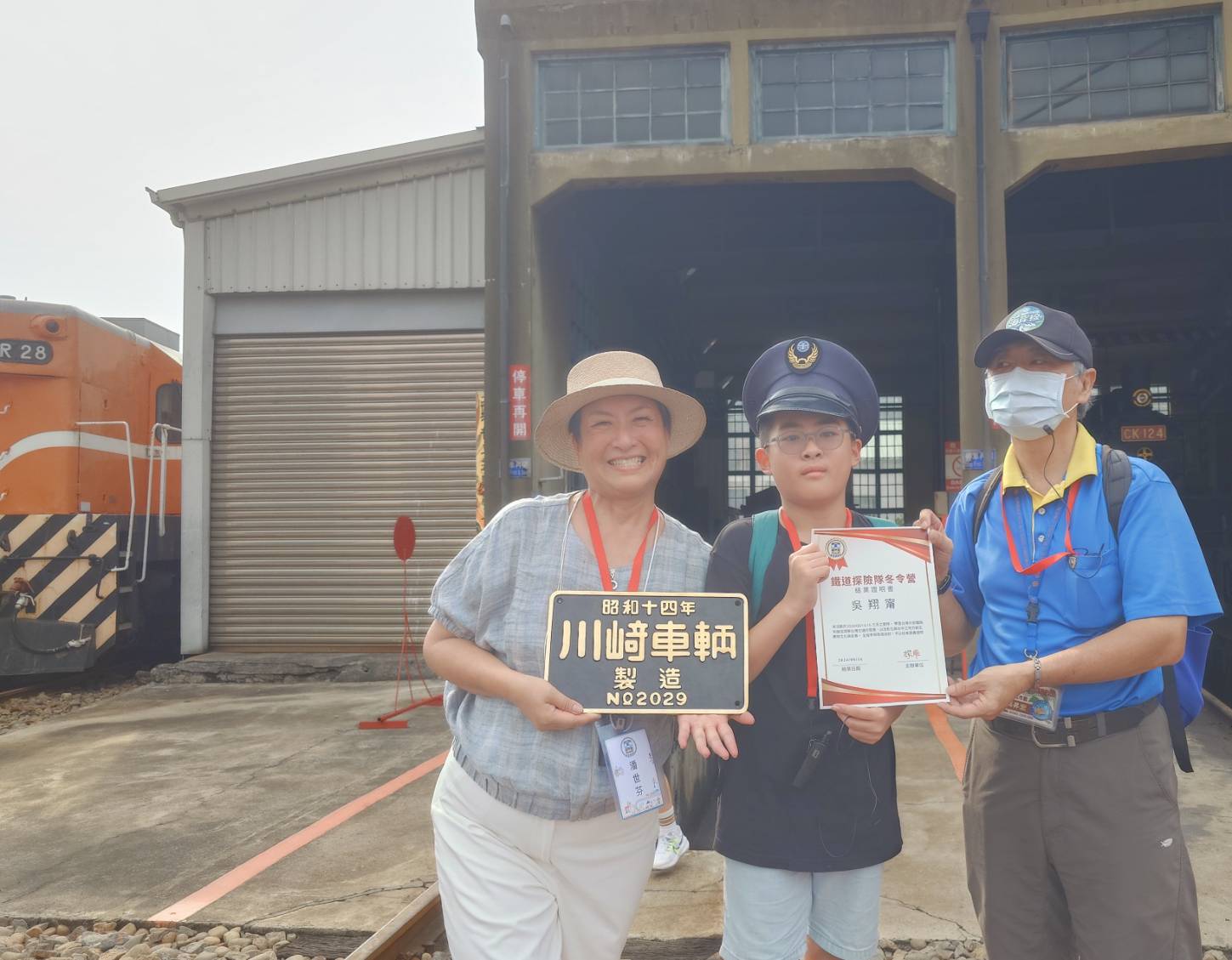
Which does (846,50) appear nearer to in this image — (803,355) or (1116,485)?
(803,355)

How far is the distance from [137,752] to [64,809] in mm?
1334

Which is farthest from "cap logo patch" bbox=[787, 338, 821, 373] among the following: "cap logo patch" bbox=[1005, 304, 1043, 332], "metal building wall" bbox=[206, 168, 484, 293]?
"metal building wall" bbox=[206, 168, 484, 293]

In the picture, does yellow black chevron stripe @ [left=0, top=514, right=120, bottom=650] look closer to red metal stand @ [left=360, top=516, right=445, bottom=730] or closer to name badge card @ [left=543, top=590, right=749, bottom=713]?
red metal stand @ [left=360, top=516, right=445, bottom=730]

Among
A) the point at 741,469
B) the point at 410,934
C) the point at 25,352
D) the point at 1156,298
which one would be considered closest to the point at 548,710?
the point at 410,934

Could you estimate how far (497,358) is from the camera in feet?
29.2

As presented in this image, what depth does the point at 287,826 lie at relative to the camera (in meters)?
4.95

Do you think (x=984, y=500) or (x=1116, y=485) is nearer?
(x=1116, y=485)

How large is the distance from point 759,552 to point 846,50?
792cm

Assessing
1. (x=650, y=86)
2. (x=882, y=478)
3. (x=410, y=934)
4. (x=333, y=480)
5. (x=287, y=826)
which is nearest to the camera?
(x=410, y=934)

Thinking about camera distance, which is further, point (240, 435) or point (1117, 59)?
point (240, 435)

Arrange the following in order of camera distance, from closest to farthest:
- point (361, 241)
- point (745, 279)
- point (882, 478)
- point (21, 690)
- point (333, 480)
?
point (21, 690)
point (361, 241)
point (333, 480)
point (745, 279)
point (882, 478)

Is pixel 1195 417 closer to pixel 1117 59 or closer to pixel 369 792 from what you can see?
pixel 1117 59

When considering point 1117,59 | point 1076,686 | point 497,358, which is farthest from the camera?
point 497,358

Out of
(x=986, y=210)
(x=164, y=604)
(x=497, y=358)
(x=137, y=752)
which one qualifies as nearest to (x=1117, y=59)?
(x=986, y=210)
